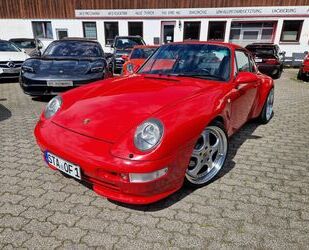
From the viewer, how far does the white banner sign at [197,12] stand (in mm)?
17312

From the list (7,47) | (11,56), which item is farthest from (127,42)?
(11,56)

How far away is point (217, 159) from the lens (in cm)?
305

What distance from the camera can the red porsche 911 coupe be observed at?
212 centimetres

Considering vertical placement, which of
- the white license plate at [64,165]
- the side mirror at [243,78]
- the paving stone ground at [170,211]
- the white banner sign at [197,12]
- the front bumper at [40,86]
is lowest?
the paving stone ground at [170,211]

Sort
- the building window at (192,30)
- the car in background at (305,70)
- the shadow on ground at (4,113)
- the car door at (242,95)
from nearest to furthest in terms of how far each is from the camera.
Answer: the car door at (242,95)
the shadow on ground at (4,113)
the car in background at (305,70)
the building window at (192,30)

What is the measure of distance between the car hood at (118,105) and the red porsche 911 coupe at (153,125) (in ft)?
0.03

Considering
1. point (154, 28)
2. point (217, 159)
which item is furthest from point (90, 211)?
point (154, 28)

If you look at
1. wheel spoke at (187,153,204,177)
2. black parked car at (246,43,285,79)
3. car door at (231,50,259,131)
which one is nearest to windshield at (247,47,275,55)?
black parked car at (246,43,285,79)

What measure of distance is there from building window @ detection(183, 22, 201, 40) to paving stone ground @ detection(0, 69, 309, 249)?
17208mm

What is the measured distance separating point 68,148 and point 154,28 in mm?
19058

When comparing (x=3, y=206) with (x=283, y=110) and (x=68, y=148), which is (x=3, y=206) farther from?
(x=283, y=110)

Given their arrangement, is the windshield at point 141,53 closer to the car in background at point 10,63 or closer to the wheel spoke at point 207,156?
the car in background at point 10,63

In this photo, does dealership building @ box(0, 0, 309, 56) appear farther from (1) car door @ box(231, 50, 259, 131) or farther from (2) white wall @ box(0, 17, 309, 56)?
(1) car door @ box(231, 50, 259, 131)

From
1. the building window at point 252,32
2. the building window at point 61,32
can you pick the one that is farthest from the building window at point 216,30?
the building window at point 61,32
